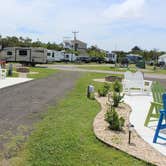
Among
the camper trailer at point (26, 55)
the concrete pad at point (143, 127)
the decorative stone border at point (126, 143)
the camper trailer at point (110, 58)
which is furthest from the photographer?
the camper trailer at point (110, 58)

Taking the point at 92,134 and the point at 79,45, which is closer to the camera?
the point at 92,134

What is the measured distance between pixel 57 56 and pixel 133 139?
1807 inches

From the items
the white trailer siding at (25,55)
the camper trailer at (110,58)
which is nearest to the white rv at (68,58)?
the camper trailer at (110,58)

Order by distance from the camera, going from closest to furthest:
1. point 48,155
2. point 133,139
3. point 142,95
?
point 48,155, point 133,139, point 142,95

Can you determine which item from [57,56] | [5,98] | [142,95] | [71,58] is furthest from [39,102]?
[71,58]

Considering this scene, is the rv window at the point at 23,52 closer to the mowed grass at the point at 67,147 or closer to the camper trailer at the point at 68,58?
the camper trailer at the point at 68,58

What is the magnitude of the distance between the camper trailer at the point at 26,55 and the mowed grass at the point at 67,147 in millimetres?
31968

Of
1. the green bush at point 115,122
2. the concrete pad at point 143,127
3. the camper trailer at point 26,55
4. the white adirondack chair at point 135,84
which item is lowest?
the concrete pad at point 143,127

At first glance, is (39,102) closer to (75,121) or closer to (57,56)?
(75,121)

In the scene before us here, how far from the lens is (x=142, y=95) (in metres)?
12.8

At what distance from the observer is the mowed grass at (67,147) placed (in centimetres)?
439

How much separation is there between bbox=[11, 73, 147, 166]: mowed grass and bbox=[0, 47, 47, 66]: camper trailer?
32.0 m

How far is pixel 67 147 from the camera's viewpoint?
16.3 feet

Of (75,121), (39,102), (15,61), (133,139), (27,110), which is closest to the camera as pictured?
(133,139)
